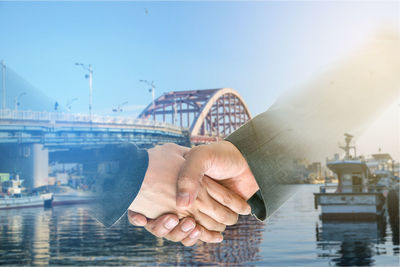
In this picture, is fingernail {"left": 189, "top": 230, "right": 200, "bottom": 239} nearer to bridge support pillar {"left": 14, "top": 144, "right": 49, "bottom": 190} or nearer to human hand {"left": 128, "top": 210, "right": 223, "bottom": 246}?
human hand {"left": 128, "top": 210, "right": 223, "bottom": 246}

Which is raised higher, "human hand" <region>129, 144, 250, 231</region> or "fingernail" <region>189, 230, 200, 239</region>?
"human hand" <region>129, 144, 250, 231</region>

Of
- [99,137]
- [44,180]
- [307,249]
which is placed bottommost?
[307,249]

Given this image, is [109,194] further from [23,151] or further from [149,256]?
[23,151]

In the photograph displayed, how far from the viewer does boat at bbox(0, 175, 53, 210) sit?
2308 inches

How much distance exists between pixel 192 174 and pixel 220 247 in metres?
32.6

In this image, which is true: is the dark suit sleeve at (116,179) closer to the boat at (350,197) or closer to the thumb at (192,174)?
the thumb at (192,174)

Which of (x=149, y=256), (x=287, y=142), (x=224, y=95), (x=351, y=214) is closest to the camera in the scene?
(x=287, y=142)

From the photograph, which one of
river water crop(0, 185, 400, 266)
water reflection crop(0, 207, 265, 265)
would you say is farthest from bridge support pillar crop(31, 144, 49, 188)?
river water crop(0, 185, 400, 266)

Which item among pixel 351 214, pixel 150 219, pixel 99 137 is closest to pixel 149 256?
pixel 351 214

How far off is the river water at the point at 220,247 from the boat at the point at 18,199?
15019mm

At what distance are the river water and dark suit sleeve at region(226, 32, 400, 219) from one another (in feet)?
83.2

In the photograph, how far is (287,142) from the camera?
114 inches

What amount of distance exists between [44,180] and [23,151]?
12.4ft

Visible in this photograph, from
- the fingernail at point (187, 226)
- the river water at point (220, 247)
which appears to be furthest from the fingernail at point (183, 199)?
the river water at point (220, 247)
